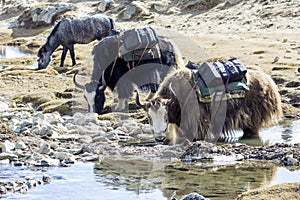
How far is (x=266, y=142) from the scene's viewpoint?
11.4m

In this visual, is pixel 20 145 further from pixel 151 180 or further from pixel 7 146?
pixel 151 180

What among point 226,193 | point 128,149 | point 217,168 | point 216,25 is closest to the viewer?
point 226,193

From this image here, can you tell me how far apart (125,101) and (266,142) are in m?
3.73

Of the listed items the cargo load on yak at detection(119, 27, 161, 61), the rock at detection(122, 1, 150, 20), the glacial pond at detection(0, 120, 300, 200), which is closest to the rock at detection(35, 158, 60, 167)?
the glacial pond at detection(0, 120, 300, 200)

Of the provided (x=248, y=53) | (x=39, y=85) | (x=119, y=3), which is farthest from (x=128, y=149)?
(x=119, y=3)

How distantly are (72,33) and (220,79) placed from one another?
542 inches

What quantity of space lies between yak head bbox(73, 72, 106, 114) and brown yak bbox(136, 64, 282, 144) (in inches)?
107

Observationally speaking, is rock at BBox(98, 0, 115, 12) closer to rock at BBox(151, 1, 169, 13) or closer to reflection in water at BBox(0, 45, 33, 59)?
rock at BBox(151, 1, 169, 13)

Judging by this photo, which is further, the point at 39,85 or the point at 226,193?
the point at 39,85

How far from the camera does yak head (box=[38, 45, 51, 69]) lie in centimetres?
2286

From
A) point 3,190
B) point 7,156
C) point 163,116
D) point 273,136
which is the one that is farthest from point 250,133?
point 3,190

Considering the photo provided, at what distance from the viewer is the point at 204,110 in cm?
1120

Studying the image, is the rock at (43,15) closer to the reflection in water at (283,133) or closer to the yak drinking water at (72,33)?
the yak drinking water at (72,33)

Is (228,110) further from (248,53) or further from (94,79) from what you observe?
(248,53)
